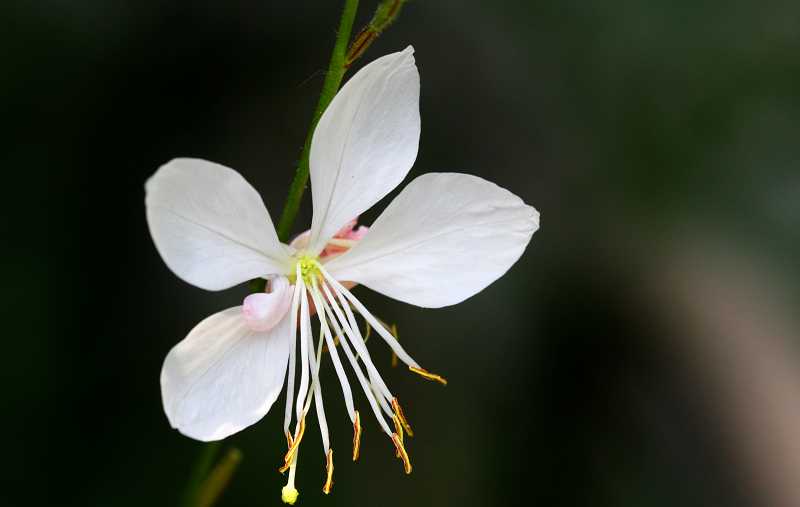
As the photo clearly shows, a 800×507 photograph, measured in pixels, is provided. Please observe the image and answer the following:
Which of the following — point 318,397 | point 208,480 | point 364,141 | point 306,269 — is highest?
point 364,141

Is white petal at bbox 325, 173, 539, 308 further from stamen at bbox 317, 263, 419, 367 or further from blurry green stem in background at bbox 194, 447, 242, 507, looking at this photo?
blurry green stem in background at bbox 194, 447, 242, 507

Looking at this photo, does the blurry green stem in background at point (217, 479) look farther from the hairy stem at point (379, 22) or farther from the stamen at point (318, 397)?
the hairy stem at point (379, 22)

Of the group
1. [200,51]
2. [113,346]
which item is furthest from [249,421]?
[200,51]

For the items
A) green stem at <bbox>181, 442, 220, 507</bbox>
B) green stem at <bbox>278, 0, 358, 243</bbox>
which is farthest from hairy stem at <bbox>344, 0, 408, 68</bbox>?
green stem at <bbox>181, 442, 220, 507</bbox>

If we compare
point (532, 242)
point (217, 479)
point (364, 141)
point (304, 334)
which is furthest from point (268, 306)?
point (532, 242)

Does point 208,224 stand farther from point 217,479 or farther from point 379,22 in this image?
point 217,479

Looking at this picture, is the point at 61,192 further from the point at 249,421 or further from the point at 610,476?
the point at 610,476
